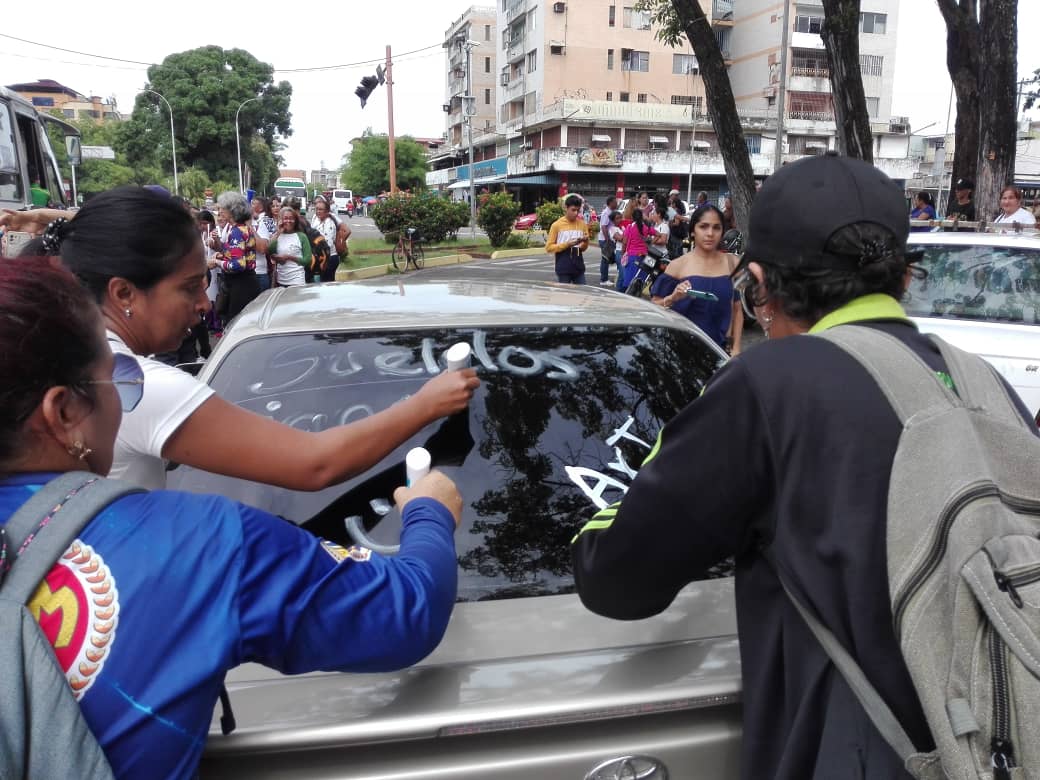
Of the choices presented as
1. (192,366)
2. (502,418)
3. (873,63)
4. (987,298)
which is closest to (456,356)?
(502,418)

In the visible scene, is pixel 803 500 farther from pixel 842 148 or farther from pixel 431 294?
pixel 842 148

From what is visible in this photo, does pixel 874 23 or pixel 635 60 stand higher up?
pixel 874 23

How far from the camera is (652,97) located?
54312mm

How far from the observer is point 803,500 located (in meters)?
1.21

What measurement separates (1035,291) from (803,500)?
5748mm

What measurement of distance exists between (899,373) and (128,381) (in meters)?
1.24

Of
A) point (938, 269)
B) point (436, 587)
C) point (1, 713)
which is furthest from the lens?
point (938, 269)

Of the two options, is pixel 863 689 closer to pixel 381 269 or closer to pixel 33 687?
pixel 33 687

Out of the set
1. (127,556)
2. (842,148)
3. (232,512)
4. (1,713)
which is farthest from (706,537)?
(842,148)

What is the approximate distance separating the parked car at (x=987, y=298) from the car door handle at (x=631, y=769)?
16.4 feet

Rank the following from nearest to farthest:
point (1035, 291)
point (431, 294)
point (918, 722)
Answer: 1. point (918, 722)
2. point (431, 294)
3. point (1035, 291)

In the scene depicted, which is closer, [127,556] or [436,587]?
[127,556]

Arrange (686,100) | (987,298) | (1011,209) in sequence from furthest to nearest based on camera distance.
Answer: (686,100), (1011,209), (987,298)

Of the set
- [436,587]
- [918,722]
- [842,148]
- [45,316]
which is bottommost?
[918,722]
